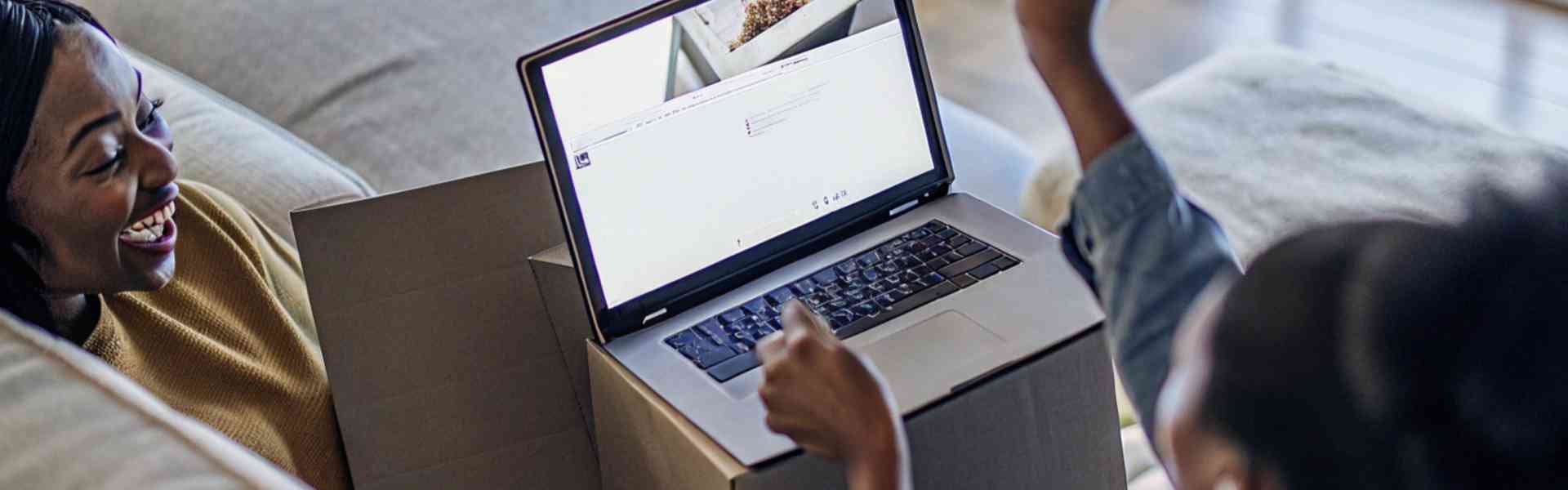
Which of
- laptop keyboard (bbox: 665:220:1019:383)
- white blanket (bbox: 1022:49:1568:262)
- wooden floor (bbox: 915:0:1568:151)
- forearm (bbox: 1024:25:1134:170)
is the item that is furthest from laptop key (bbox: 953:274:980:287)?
wooden floor (bbox: 915:0:1568:151)

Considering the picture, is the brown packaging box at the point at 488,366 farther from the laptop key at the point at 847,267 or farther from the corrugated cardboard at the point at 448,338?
the laptop key at the point at 847,267

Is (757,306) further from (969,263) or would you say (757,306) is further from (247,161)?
(247,161)

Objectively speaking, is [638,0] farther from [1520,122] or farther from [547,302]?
[1520,122]

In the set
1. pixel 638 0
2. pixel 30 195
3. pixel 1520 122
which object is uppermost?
pixel 30 195

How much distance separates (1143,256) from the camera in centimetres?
67

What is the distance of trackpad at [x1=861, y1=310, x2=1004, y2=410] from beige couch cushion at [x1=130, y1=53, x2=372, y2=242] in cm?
67

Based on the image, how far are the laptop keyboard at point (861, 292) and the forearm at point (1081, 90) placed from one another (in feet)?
0.73

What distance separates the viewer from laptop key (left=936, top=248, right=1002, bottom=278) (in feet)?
3.01

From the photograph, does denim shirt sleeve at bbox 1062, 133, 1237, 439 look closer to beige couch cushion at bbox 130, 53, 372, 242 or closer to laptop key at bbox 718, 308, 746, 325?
laptop key at bbox 718, 308, 746, 325

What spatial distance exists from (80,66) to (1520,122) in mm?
2072

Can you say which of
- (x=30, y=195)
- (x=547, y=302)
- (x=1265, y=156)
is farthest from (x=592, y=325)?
(x=1265, y=156)

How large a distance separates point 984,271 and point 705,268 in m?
0.19

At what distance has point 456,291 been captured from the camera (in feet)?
3.17

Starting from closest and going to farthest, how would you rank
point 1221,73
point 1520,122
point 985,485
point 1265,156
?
point 985,485 < point 1265,156 < point 1221,73 < point 1520,122
